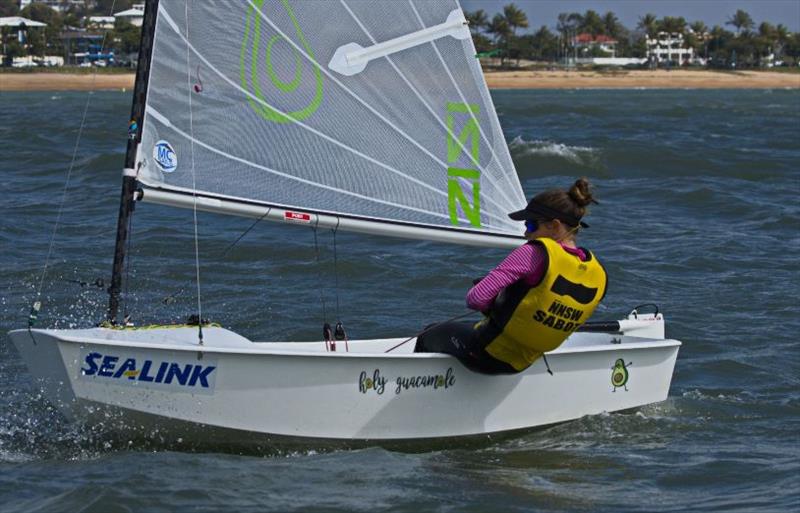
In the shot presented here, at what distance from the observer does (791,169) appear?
16.0 meters

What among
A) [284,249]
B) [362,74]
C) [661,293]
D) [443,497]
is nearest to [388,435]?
[443,497]

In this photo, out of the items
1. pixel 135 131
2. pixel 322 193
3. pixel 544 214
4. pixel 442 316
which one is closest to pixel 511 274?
pixel 544 214

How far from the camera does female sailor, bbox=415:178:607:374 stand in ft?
14.7

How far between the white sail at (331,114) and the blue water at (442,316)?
1032mm

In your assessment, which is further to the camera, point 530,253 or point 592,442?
point 592,442

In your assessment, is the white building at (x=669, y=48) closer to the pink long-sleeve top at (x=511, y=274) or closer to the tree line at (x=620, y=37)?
the tree line at (x=620, y=37)

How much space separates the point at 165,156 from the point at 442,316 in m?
3.13

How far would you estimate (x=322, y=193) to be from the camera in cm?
513

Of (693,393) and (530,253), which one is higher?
(530,253)

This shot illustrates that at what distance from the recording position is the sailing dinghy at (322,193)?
14.7ft

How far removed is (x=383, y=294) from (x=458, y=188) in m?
2.92

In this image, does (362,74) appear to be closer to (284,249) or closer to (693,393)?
(693,393)

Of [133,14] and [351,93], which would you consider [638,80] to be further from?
[351,93]

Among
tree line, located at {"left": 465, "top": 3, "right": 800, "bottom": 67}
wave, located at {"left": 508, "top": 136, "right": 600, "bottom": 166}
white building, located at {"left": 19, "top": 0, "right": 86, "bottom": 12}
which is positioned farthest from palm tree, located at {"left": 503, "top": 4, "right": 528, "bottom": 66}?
wave, located at {"left": 508, "top": 136, "right": 600, "bottom": 166}
